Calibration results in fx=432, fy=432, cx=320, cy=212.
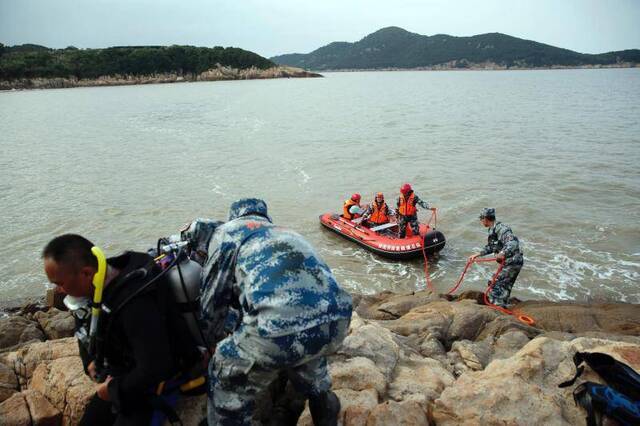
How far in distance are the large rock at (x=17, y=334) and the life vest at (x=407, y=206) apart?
8618 mm

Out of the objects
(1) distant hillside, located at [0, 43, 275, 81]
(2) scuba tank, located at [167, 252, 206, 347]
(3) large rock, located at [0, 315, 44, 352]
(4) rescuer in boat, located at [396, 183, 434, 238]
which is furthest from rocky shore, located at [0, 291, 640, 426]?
(1) distant hillside, located at [0, 43, 275, 81]

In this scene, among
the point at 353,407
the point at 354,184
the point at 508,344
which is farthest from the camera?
the point at 354,184

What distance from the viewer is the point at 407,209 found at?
11.8m

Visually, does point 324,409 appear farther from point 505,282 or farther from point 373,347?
point 505,282

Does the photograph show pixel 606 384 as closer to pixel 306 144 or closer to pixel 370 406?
pixel 370 406

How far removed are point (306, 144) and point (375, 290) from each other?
65.4 feet

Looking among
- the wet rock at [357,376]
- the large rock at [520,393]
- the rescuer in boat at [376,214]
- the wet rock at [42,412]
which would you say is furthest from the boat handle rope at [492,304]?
the wet rock at [42,412]

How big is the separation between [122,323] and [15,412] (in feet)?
5.67

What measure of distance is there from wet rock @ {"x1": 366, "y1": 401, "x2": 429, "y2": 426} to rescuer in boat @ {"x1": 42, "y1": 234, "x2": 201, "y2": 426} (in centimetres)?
139

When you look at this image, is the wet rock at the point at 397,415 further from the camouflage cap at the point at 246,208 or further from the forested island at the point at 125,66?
the forested island at the point at 125,66

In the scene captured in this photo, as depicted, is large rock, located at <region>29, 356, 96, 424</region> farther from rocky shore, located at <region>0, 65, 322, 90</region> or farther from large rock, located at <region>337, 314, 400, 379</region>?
rocky shore, located at <region>0, 65, 322, 90</region>

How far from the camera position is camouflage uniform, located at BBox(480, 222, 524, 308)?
8023 millimetres

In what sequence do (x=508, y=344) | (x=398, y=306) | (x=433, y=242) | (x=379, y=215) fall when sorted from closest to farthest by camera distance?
(x=508, y=344), (x=398, y=306), (x=433, y=242), (x=379, y=215)

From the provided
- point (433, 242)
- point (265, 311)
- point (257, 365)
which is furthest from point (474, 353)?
point (433, 242)
